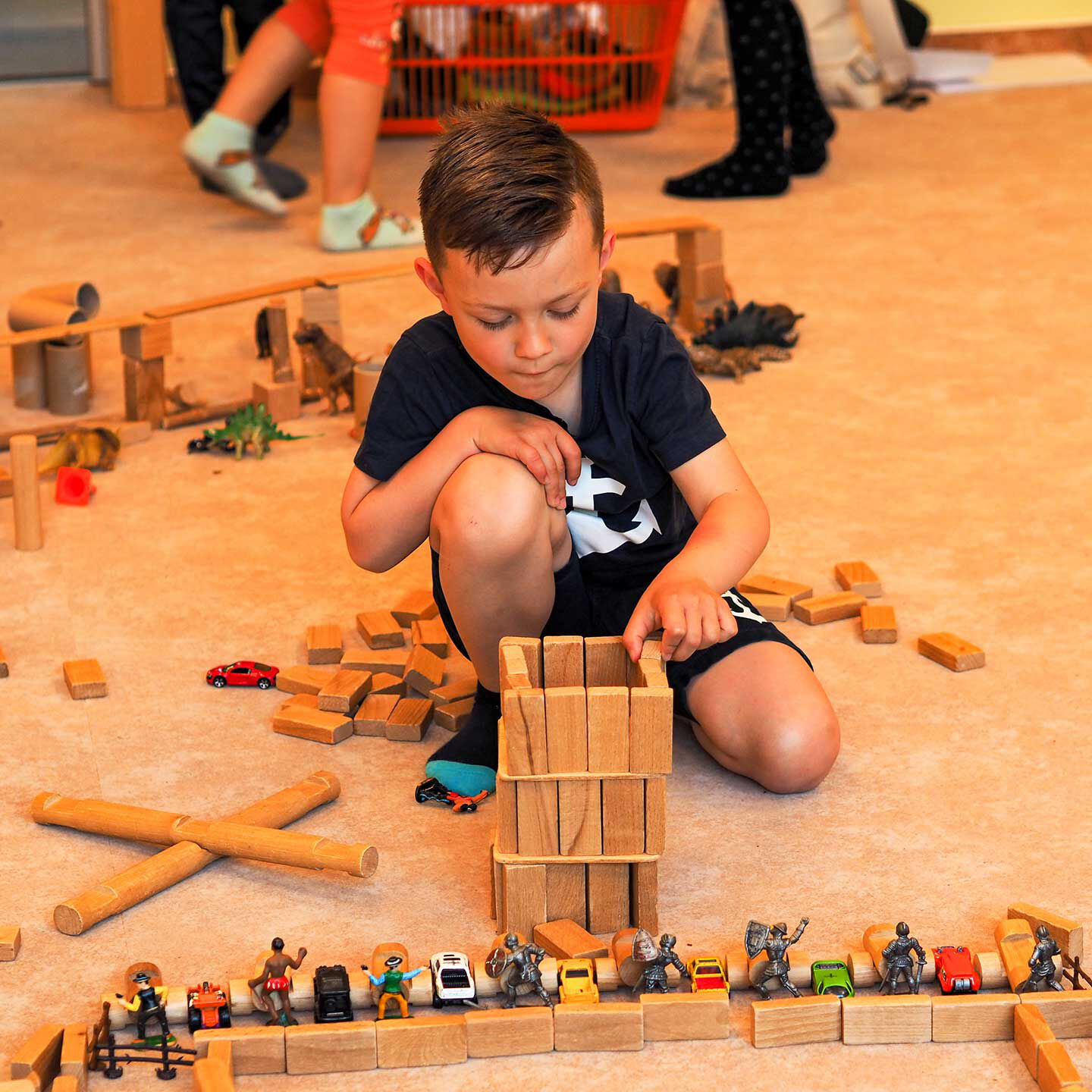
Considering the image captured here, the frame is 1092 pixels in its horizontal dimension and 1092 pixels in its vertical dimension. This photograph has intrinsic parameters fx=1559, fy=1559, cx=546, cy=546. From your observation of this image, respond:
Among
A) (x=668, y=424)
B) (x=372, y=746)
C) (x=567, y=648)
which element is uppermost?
(x=668, y=424)

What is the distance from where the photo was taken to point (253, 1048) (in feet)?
3.41

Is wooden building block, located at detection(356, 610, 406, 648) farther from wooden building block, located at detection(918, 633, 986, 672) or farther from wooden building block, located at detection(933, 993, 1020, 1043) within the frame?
wooden building block, located at detection(933, 993, 1020, 1043)

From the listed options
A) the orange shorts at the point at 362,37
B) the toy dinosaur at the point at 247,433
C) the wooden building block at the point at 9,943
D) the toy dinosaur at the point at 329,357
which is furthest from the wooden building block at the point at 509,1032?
the orange shorts at the point at 362,37

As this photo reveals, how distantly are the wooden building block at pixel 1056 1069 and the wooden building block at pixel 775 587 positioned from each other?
712 millimetres

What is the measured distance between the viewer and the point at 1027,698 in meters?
1.51

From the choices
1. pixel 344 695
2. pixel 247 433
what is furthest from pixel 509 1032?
pixel 247 433

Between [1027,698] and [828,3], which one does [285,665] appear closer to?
[1027,698]

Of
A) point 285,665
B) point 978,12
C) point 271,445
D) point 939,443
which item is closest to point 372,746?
point 285,665

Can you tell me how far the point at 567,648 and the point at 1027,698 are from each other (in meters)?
0.56

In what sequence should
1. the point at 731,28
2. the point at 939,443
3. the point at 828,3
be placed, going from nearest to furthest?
the point at 939,443
the point at 731,28
the point at 828,3

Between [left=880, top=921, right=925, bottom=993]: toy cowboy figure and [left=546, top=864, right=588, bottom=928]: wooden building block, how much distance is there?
Answer: 22cm

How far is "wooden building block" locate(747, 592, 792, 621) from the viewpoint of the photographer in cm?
167

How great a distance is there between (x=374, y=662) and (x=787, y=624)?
44cm

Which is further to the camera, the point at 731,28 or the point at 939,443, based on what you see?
the point at 731,28
